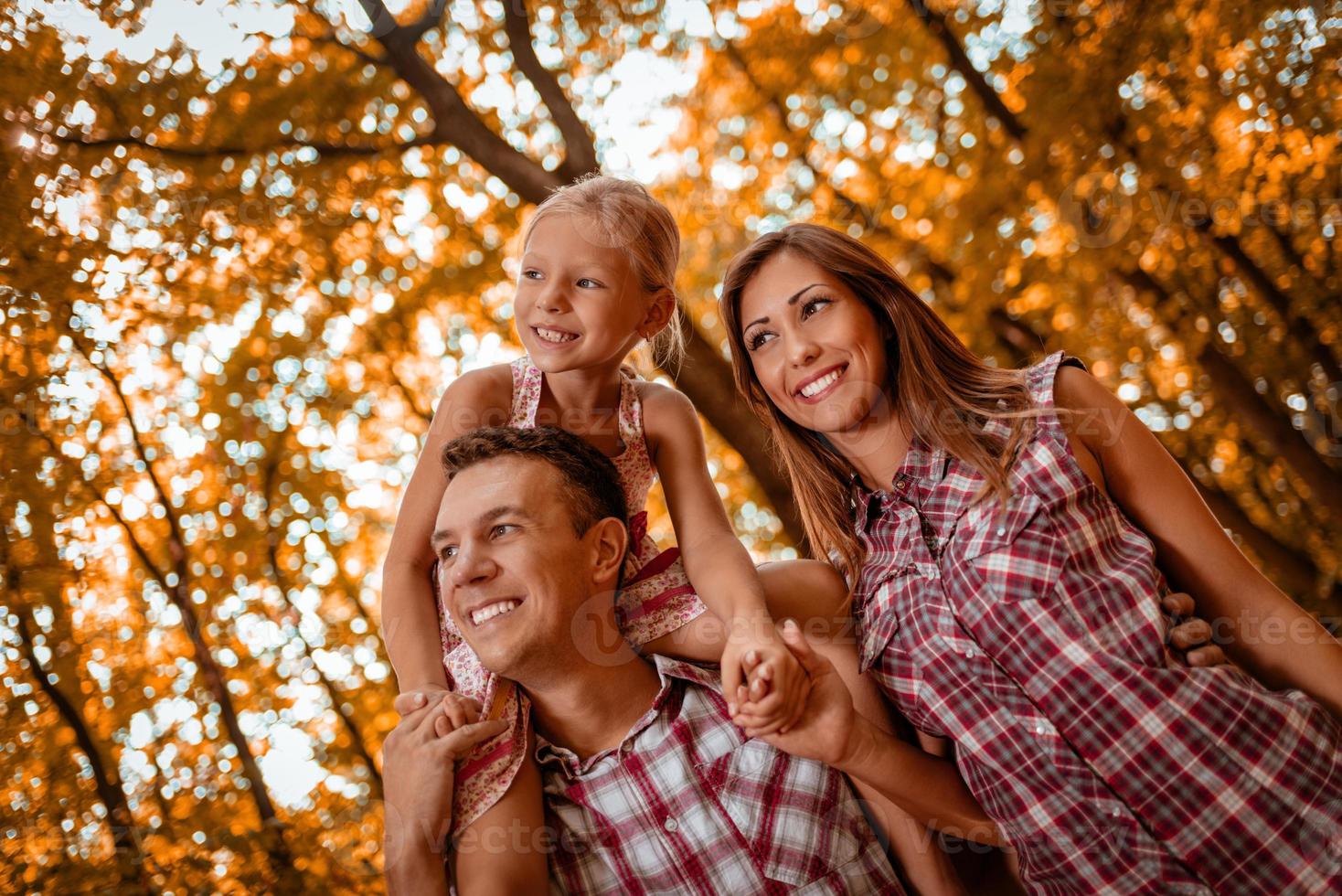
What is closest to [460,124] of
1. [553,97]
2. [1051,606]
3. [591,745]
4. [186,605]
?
[553,97]

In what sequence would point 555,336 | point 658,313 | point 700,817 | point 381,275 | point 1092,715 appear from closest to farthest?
point 1092,715, point 700,817, point 555,336, point 658,313, point 381,275

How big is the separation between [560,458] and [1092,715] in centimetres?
139

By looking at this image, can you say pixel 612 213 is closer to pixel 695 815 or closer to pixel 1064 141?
pixel 695 815

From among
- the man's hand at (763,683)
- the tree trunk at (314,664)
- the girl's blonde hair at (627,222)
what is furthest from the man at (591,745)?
the tree trunk at (314,664)

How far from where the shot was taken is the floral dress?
2.27 meters

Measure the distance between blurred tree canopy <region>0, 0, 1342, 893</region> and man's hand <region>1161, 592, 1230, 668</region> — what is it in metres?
2.84

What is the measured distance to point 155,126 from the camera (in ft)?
17.1

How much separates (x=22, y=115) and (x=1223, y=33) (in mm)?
6149

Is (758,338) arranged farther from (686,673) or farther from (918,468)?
(686,673)

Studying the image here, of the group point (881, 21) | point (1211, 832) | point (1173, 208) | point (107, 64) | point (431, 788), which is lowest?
point (1211, 832)

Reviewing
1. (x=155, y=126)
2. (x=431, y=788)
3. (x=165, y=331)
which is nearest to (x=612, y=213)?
(x=431, y=788)

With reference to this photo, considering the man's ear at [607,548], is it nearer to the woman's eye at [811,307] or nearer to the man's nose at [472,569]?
the man's nose at [472,569]

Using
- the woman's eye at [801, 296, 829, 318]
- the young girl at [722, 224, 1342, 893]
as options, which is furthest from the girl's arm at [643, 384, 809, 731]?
the woman's eye at [801, 296, 829, 318]

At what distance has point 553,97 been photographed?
5367mm
